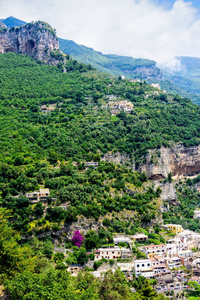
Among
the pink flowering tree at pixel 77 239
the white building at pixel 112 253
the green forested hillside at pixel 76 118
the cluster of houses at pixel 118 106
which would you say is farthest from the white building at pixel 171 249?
the cluster of houses at pixel 118 106

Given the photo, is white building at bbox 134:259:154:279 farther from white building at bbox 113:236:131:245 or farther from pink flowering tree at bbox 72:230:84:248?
pink flowering tree at bbox 72:230:84:248

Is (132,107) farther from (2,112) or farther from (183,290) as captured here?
(183,290)

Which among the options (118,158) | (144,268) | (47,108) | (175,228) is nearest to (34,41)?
(47,108)

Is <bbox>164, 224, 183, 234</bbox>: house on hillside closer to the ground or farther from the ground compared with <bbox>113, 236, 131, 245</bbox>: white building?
closer to the ground

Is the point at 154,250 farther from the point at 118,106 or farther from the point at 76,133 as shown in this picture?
the point at 118,106

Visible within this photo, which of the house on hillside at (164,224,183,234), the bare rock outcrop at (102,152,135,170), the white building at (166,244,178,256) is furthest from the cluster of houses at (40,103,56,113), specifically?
the white building at (166,244,178,256)
